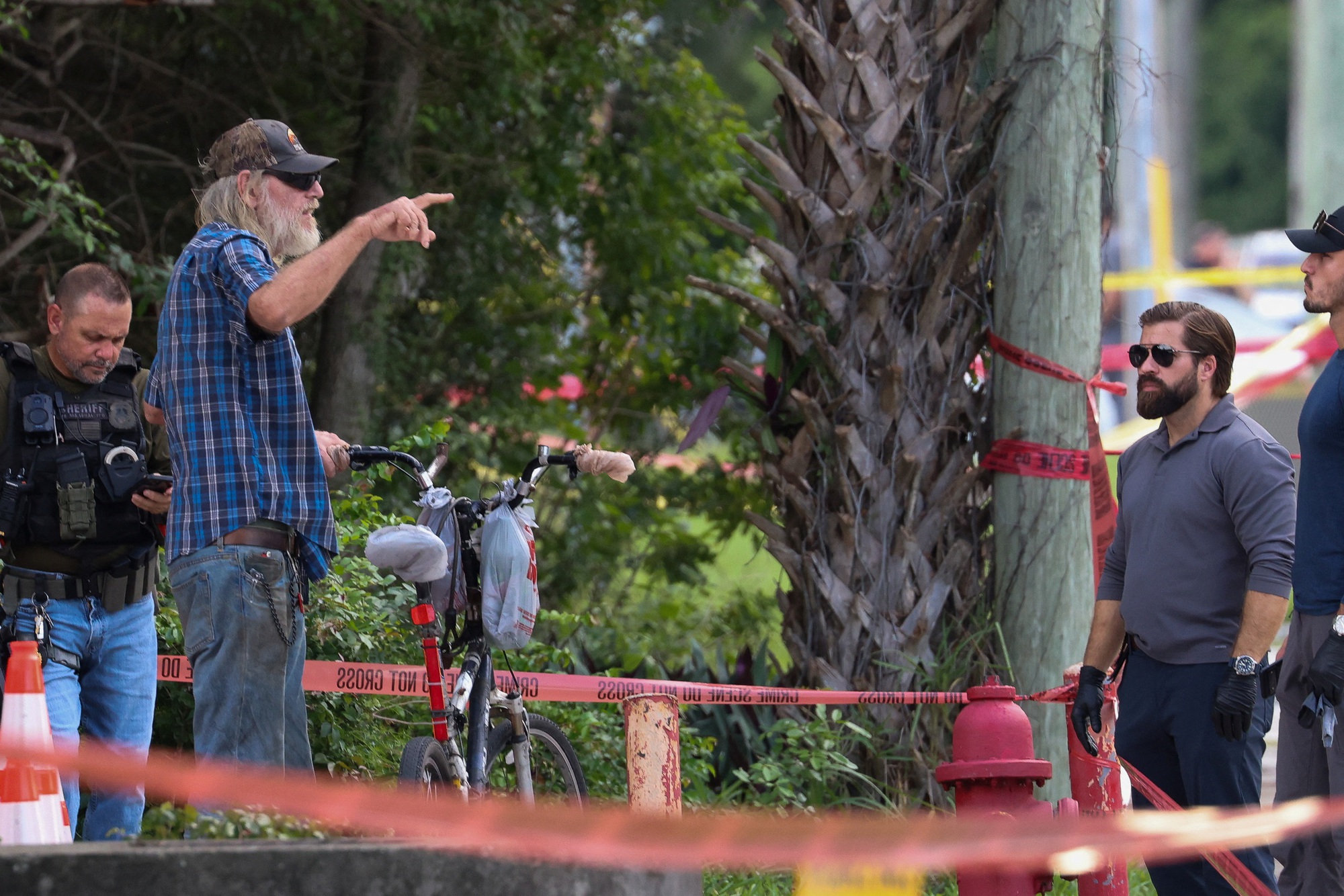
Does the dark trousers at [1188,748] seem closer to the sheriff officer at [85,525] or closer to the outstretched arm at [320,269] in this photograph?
the outstretched arm at [320,269]

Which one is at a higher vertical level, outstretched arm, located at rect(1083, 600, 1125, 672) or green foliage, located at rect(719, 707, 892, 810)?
outstretched arm, located at rect(1083, 600, 1125, 672)

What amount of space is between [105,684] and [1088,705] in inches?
112

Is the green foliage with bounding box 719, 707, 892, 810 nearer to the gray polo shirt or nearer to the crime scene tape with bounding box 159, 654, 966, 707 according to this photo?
the crime scene tape with bounding box 159, 654, 966, 707

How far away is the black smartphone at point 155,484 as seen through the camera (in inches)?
156

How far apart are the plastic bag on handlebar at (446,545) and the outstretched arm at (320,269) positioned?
3.31 feet

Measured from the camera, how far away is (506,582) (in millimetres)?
Answer: 4199

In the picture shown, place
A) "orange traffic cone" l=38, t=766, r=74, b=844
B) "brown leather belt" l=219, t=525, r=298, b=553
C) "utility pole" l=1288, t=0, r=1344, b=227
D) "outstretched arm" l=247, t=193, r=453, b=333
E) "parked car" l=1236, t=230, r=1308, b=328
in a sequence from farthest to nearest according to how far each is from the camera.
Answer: "parked car" l=1236, t=230, r=1308, b=328, "utility pole" l=1288, t=0, r=1344, b=227, "orange traffic cone" l=38, t=766, r=74, b=844, "brown leather belt" l=219, t=525, r=298, b=553, "outstretched arm" l=247, t=193, r=453, b=333

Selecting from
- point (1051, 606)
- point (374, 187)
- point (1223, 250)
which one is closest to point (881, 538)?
point (1051, 606)

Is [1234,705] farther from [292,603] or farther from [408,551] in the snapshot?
[292,603]

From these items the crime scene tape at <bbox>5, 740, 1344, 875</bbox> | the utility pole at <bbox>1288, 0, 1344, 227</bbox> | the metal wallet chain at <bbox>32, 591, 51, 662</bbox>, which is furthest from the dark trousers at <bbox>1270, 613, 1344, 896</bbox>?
the utility pole at <bbox>1288, 0, 1344, 227</bbox>

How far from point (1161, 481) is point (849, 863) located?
8.94 feet

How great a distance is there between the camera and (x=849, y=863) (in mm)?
2086

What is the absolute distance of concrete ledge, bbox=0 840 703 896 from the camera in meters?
2.43

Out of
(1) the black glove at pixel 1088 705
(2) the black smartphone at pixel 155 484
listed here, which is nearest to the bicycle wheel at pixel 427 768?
(2) the black smartphone at pixel 155 484
